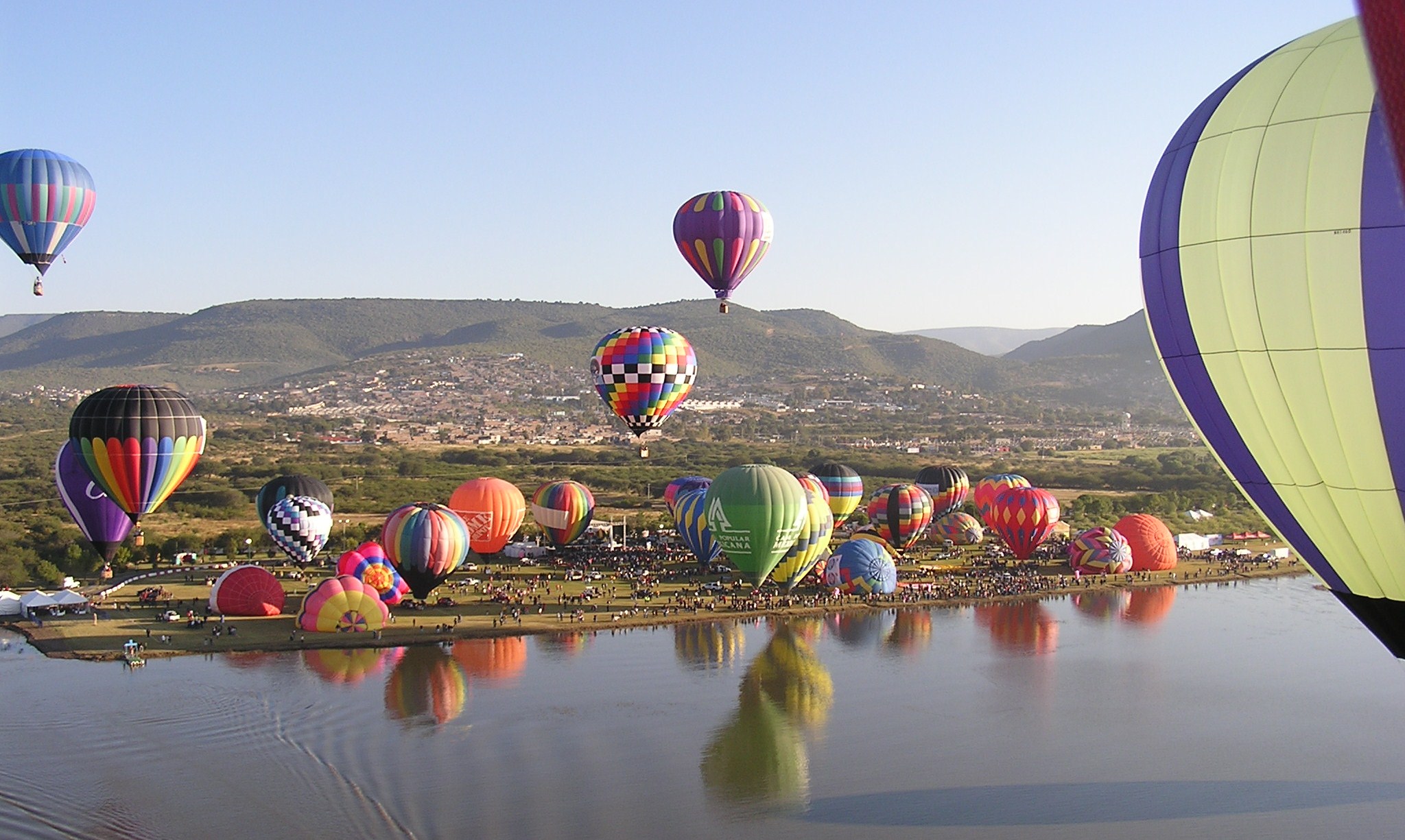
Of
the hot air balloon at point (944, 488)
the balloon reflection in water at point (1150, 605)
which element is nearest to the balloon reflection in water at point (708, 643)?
the balloon reflection in water at point (1150, 605)

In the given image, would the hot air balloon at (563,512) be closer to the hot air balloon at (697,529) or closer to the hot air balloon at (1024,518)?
the hot air balloon at (697,529)

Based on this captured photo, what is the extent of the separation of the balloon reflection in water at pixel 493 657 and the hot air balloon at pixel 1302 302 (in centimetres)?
1189

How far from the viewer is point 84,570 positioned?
27.1 metres

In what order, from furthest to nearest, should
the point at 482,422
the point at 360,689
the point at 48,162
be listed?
the point at 482,422
the point at 48,162
the point at 360,689

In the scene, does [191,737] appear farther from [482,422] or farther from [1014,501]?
[482,422]

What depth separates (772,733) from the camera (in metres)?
16.1

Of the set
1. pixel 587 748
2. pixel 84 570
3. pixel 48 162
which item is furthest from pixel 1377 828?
pixel 48 162

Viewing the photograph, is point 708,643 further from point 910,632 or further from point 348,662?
point 348,662

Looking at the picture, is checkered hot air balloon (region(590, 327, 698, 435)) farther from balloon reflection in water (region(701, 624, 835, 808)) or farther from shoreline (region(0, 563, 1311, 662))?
balloon reflection in water (region(701, 624, 835, 808))

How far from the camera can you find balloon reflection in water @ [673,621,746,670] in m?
20.1

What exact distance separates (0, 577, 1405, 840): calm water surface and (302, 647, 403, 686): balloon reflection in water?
79 millimetres

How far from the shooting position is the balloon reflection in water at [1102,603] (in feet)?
81.5

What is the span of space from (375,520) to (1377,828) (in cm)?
2979

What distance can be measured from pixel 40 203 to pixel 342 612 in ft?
39.9
